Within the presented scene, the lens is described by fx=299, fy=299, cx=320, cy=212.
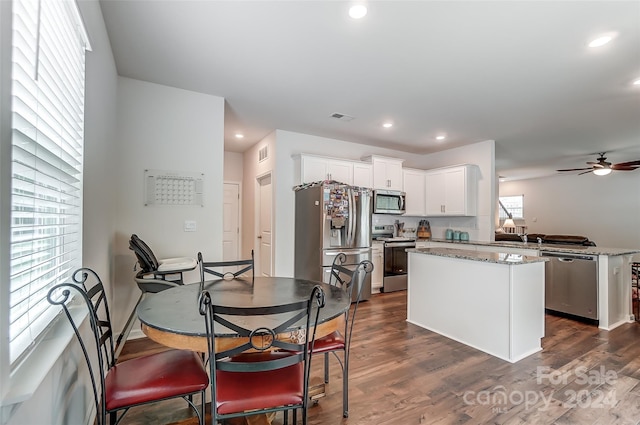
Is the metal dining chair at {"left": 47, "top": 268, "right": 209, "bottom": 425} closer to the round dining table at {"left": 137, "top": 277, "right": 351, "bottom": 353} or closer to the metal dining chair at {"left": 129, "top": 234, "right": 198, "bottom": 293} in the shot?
the round dining table at {"left": 137, "top": 277, "right": 351, "bottom": 353}

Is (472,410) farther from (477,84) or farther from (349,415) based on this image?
(477,84)

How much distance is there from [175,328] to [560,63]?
362 centimetres

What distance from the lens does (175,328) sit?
4.18 ft

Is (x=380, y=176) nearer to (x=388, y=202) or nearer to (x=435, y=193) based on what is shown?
(x=388, y=202)

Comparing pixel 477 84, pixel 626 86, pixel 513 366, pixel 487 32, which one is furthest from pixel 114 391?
pixel 626 86

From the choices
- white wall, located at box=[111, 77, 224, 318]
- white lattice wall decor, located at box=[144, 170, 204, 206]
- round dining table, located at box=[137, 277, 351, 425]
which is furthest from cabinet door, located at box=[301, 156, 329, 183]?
round dining table, located at box=[137, 277, 351, 425]

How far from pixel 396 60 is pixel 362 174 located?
2596mm

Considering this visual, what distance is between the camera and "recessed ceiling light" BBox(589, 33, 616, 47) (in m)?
2.29

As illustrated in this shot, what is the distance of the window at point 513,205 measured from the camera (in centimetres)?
996

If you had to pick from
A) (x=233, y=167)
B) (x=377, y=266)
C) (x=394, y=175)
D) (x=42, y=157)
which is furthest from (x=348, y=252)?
(x=42, y=157)

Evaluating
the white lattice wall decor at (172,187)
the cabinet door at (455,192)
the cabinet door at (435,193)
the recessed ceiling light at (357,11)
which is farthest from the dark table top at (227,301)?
the cabinet door at (435,193)

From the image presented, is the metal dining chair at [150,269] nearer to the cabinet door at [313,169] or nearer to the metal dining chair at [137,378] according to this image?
the metal dining chair at [137,378]

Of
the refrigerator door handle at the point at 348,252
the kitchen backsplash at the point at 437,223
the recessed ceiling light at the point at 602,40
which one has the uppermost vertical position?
the recessed ceiling light at the point at 602,40

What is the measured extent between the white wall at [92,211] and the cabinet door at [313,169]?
2504 mm
